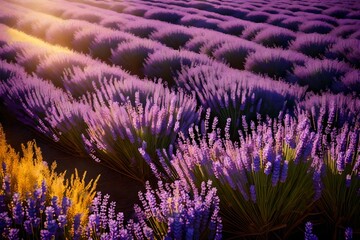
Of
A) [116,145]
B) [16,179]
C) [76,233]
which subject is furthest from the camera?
[116,145]

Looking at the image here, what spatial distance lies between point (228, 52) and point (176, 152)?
13.3ft

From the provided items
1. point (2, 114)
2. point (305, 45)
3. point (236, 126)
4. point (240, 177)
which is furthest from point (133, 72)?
point (240, 177)

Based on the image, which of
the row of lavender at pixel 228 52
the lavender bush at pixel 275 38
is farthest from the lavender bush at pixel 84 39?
the lavender bush at pixel 275 38

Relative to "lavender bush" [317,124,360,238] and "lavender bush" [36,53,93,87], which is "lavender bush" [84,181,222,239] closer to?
"lavender bush" [317,124,360,238]

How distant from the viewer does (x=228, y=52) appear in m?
5.82

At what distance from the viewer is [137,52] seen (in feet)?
17.4

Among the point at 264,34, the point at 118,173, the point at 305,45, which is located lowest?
the point at 118,173

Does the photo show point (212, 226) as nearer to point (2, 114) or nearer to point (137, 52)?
point (2, 114)

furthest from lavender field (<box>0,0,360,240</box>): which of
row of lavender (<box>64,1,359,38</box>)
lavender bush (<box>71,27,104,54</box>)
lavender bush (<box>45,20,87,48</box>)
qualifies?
row of lavender (<box>64,1,359,38</box>)

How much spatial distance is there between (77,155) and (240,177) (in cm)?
145

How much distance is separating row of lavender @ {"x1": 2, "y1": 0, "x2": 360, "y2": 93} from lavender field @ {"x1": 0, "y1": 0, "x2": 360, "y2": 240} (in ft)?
0.11

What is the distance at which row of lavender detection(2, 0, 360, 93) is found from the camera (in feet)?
14.9

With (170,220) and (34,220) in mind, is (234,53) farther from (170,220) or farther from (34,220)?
(34,220)

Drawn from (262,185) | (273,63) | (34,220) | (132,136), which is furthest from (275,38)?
(34,220)
